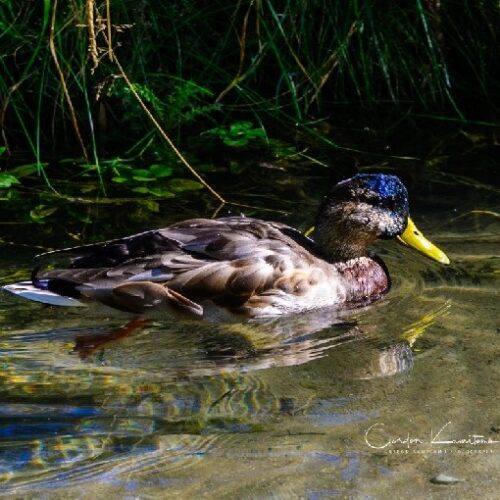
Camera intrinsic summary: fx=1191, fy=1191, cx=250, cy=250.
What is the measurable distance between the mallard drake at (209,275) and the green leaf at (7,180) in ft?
3.45

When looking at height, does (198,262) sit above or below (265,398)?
above

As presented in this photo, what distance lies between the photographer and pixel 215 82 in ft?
25.8

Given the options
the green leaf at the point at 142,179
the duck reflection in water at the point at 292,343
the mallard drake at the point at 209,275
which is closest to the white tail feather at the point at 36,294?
the mallard drake at the point at 209,275

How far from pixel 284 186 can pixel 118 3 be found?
Answer: 1480 millimetres

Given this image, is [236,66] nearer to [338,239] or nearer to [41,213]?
[41,213]

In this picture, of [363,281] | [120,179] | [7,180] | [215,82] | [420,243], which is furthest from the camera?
[215,82]

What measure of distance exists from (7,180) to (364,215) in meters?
2.14

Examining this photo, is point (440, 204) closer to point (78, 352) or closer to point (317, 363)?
Result: point (317, 363)

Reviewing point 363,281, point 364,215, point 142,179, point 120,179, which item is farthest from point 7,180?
point 363,281

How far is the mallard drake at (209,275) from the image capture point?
18.4ft

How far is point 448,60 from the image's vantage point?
27.3ft

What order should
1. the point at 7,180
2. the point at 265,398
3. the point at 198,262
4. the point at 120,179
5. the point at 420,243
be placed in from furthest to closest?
1. the point at 120,179
2. the point at 7,180
3. the point at 420,243
4. the point at 198,262
5. the point at 265,398

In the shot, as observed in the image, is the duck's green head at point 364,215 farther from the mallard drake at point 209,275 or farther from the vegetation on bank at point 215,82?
the vegetation on bank at point 215,82

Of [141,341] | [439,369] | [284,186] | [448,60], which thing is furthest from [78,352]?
[448,60]
